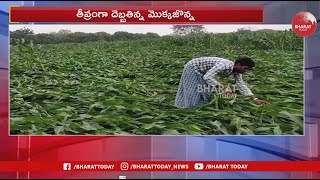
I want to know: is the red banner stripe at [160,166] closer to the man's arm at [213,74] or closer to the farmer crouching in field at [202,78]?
the farmer crouching in field at [202,78]

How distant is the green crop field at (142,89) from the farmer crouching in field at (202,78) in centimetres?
4

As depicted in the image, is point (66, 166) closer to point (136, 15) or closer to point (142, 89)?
point (142, 89)

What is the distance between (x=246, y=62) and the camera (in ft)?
11.0

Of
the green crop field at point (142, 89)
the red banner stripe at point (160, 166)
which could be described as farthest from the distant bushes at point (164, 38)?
the red banner stripe at point (160, 166)

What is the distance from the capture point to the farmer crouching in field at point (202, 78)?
3.32 metres

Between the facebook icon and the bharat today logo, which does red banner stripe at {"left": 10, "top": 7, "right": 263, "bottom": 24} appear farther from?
the facebook icon

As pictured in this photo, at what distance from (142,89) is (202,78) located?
1.43 ft

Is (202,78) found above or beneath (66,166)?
above

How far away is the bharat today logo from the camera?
3354mm

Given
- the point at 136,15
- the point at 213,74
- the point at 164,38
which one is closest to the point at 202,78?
the point at 213,74

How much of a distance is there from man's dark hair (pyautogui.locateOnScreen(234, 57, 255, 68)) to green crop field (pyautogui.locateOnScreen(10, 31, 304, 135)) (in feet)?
0.11

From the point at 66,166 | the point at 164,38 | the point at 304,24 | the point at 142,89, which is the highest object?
the point at 304,24

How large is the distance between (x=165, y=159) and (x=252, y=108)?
72cm

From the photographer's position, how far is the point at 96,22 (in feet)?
10.8
